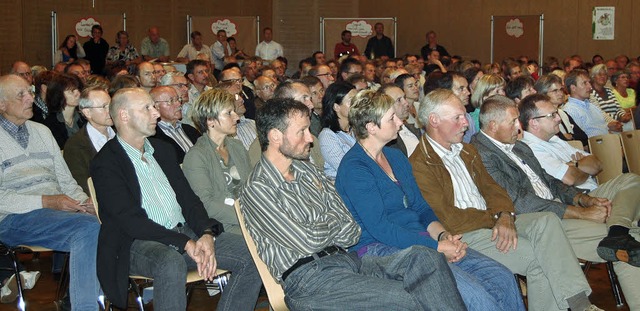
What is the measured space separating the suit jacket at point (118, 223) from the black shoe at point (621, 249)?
2.15 meters

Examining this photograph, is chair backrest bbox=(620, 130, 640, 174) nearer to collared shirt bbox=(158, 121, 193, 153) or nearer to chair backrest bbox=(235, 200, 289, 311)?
collared shirt bbox=(158, 121, 193, 153)

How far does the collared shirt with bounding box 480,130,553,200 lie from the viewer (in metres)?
4.83

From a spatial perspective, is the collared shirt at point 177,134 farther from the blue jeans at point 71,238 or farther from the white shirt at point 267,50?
the white shirt at point 267,50

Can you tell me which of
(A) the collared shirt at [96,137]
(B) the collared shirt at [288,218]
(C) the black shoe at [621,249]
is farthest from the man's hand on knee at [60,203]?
(C) the black shoe at [621,249]

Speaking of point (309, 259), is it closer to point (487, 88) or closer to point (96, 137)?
point (96, 137)

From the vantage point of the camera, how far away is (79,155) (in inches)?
189

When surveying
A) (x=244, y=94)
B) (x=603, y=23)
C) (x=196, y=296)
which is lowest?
(x=196, y=296)

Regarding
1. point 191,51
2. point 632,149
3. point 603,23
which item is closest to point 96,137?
point 632,149

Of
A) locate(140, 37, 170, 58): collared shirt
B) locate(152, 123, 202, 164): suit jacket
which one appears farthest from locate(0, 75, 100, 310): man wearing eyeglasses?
locate(140, 37, 170, 58): collared shirt

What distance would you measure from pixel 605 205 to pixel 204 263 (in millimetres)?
2355

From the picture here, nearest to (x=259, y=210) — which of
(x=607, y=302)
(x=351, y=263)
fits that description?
(x=351, y=263)

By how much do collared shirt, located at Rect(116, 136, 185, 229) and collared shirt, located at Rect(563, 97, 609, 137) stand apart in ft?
14.5

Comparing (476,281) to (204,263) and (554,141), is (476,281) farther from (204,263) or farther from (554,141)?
(554,141)

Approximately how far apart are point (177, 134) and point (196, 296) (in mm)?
1103
